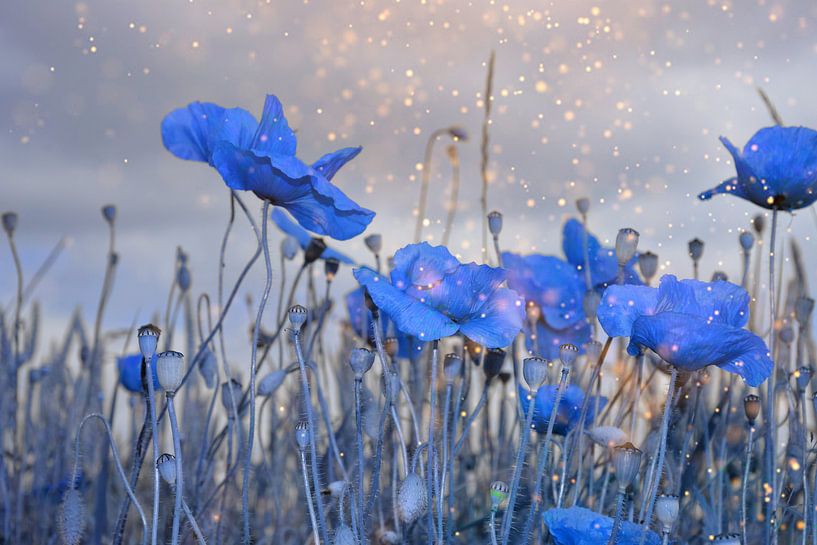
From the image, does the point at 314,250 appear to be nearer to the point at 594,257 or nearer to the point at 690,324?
the point at 594,257

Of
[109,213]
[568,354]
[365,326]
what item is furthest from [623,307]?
[109,213]

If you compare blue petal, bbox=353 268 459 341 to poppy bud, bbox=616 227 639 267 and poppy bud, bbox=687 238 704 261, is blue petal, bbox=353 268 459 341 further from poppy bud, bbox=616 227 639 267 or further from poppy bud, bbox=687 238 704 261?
poppy bud, bbox=687 238 704 261

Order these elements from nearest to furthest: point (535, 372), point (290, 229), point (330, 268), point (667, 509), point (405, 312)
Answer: point (667, 509)
point (535, 372)
point (405, 312)
point (330, 268)
point (290, 229)

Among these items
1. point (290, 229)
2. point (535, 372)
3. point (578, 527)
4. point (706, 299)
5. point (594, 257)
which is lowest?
point (578, 527)

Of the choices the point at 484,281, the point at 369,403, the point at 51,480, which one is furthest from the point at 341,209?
the point at 51,480

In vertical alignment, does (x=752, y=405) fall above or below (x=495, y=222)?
below

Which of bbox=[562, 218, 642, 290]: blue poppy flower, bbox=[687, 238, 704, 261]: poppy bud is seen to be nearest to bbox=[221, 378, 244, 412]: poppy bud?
bbox=[562, 218, 642, 290]: blue poppy flower
